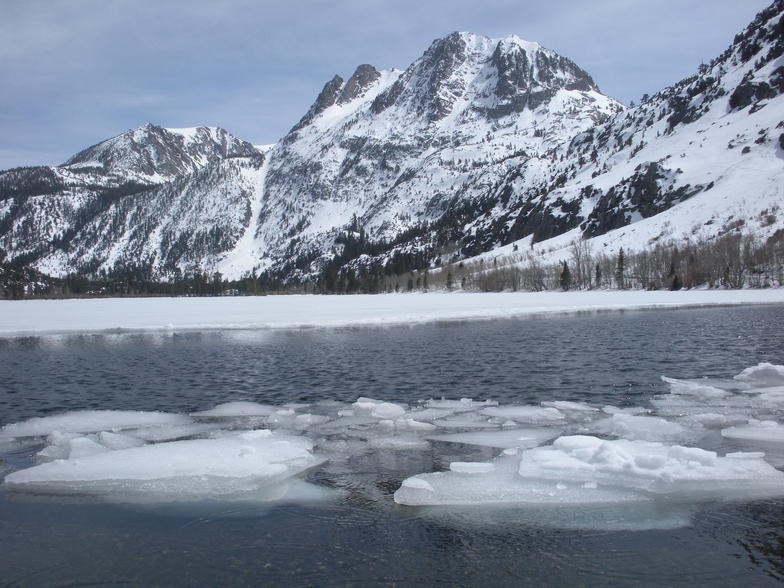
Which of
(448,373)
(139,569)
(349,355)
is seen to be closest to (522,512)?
(139,569)

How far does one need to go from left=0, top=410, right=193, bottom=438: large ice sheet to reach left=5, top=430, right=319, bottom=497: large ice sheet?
3.08m

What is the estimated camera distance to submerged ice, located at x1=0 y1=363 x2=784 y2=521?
971 cm

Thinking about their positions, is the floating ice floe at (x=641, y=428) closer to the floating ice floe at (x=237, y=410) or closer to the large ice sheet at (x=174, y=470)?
the large ice sheet at (x=174, y=470)

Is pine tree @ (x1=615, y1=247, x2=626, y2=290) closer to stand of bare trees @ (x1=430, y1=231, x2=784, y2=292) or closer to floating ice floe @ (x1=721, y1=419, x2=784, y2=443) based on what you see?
stand of bare trees @ (x1=430, y1=231, x2=784, y2=292)

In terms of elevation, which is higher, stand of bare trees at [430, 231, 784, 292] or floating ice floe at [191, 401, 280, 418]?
stand of bare trees at [430, 231, 784, 292]

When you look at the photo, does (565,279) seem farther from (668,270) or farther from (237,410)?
(237,410)

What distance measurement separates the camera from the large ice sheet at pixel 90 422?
1427 centimetres

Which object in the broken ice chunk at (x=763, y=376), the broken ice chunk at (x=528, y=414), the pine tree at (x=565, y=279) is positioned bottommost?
the broken ice chunk at (x=528, y=414)

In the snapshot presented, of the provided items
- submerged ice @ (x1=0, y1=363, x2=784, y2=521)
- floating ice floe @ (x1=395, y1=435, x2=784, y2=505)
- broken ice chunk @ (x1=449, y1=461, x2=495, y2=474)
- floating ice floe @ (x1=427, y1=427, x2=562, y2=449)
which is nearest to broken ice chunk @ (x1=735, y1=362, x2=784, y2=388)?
submerged ice @ (x1=0, y1=363, x2=784, y2=521)

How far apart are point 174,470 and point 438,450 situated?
18.2ft

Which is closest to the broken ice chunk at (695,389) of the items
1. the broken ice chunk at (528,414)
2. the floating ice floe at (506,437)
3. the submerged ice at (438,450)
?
the submerged ice at (438,450)

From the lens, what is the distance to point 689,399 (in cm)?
1661

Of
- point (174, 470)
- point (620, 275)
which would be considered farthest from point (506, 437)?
point (620, 275)

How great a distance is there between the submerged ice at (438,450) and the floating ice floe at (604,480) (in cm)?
3
